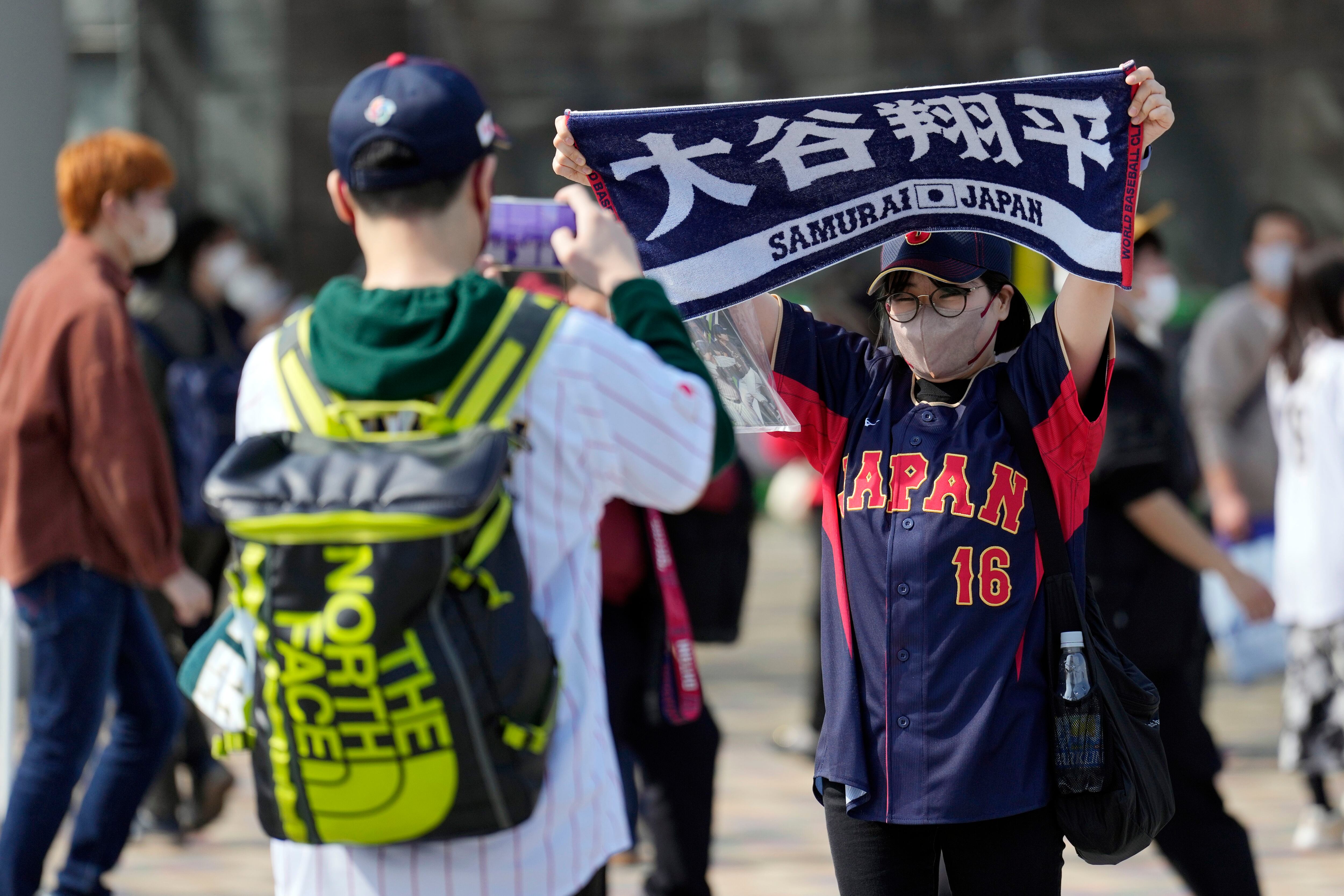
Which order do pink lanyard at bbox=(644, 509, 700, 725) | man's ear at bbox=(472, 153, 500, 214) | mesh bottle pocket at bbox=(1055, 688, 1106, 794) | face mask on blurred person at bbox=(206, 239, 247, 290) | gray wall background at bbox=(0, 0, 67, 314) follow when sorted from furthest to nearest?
1. face mask on blurred person at bbox=(206, 239, 247, 290)
2. gray wall background at bbox=(0, 0, 67, 314)
3. pink lanyard at bbox=(644, 509, 700, 725)
4. mesh bottle pocket at bbox=(1055, 688, 1106, 794)
5. man's ear at bbox=(472, 153, 500, 214)

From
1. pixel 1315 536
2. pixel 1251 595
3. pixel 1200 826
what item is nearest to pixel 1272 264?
pixel 1315 536

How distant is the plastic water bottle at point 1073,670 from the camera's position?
9.96 feet

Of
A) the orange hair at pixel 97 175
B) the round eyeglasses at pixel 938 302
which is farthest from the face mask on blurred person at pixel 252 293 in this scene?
the round eyeglasses at pixel 938 302

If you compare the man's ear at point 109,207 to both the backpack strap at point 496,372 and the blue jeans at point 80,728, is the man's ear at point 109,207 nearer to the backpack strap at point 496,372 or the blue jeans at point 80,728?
the blue jeans at point 80,728

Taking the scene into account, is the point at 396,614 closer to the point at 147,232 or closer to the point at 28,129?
the point at 147,232

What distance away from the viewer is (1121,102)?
304 cm

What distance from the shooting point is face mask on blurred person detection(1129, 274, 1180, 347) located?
18.9 feet

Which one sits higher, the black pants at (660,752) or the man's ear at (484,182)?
the man's ear at (484,182)

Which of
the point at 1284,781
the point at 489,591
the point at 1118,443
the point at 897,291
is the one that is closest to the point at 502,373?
the point at 489,591

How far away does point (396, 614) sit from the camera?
6.94 feet

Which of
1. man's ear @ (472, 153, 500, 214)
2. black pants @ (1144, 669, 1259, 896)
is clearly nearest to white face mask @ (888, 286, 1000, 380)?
man's ear @ (472, 153, 500, 214)

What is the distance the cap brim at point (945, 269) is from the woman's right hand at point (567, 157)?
0.62 metres

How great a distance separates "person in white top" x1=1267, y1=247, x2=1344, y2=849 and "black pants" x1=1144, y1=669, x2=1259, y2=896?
1.84 m

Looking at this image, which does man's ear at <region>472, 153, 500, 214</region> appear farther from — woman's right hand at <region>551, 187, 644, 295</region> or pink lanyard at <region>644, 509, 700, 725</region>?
pink lanyard at <region>644, 509, 700, 725</region>
